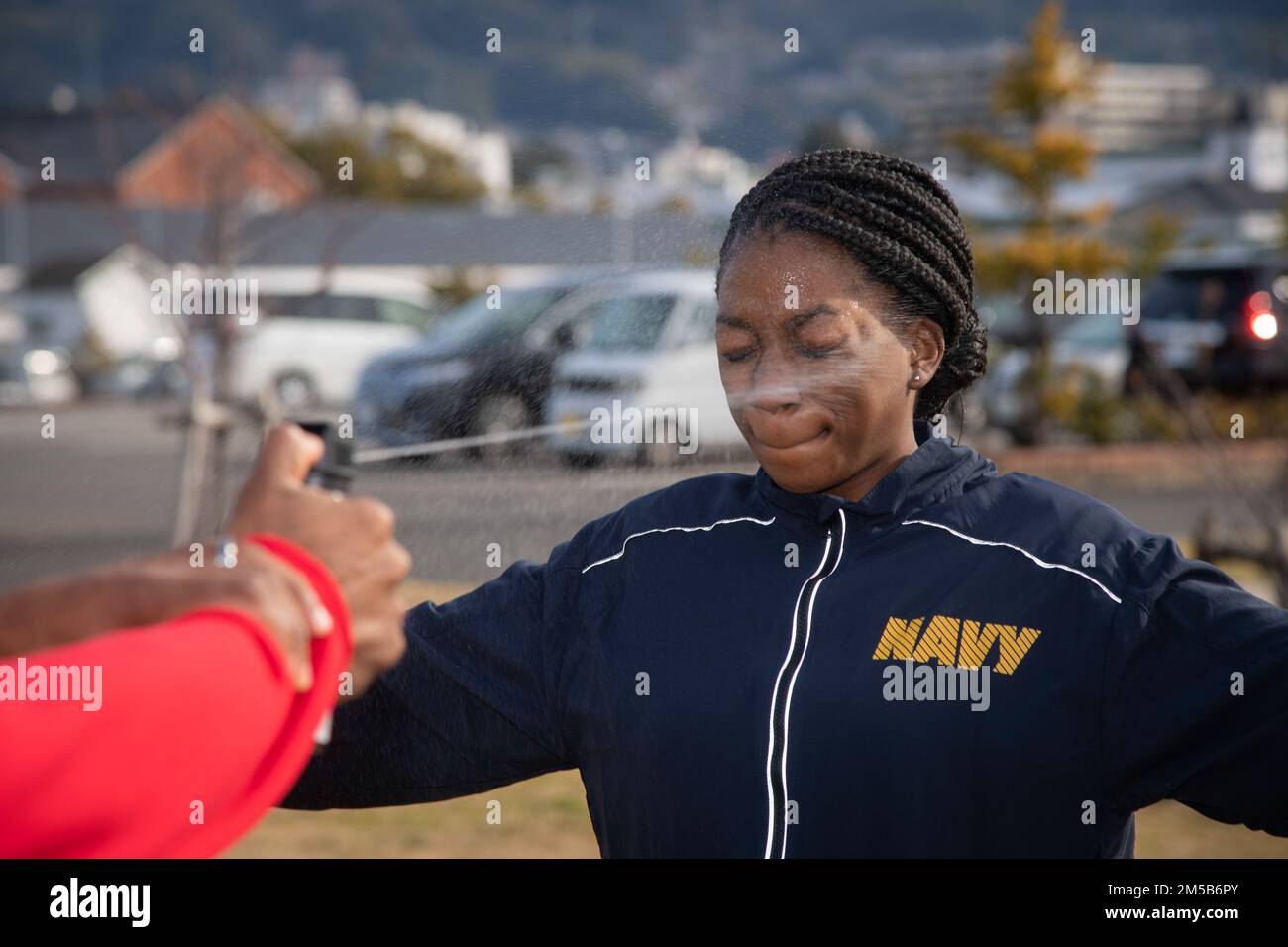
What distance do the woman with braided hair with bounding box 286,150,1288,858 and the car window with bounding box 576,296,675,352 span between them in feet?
2.65

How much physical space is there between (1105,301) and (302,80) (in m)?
6.04

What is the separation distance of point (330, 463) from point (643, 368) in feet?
5.14

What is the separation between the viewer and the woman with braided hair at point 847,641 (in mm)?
1583

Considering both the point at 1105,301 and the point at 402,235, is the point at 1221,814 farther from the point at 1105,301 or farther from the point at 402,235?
the point at 402,235

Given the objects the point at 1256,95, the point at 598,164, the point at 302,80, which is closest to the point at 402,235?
the point at 302,80

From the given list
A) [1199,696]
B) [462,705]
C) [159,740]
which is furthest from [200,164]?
[159,740]

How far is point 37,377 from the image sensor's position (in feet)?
77.8

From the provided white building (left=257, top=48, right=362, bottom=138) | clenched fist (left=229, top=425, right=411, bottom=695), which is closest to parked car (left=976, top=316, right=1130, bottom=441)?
white building (left=257, top=48, right=362, bottom=138)

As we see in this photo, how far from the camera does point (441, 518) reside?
9.06 feet

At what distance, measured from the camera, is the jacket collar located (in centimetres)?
174

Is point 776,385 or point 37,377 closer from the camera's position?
point 776,385

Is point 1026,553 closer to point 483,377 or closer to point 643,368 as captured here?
point 643,368

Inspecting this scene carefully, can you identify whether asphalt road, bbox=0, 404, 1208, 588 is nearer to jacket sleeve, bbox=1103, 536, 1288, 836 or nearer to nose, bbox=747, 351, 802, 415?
nose, bbox=747, 351, 802, 415

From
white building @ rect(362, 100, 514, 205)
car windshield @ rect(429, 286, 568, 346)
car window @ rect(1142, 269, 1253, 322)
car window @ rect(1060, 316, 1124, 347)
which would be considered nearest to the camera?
car windshield @ rect(429, 286, 568, 346)
